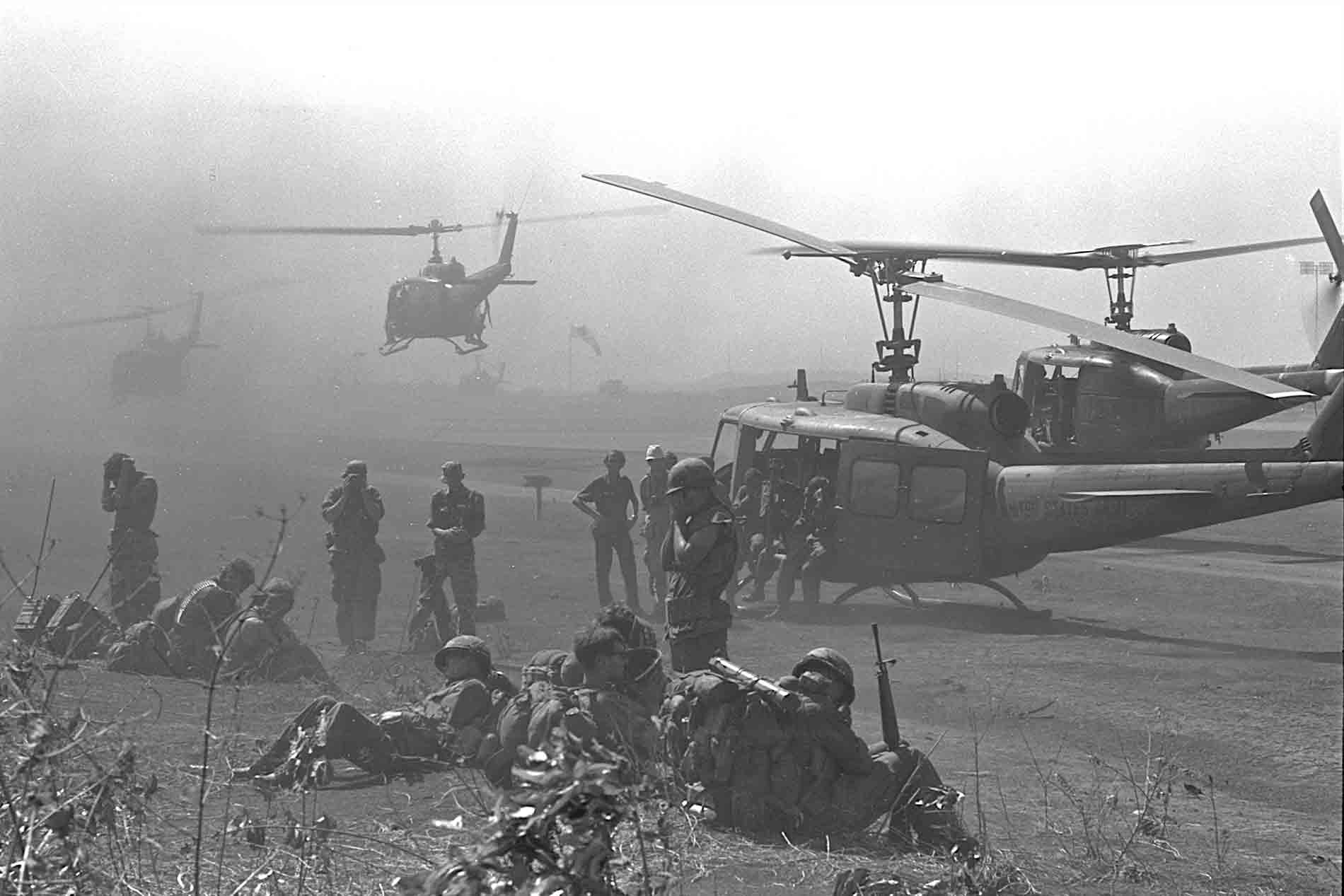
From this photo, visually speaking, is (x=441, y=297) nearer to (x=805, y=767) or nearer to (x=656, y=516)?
(x=656, y=516)

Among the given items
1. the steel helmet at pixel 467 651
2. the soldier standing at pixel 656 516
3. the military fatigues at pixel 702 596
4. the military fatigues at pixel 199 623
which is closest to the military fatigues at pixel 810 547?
the soldier standing at pixel 656 516

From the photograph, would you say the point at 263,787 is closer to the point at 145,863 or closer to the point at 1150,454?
the point at 145,863

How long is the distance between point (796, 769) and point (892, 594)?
25.6 ft

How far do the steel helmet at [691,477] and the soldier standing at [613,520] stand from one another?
584cm

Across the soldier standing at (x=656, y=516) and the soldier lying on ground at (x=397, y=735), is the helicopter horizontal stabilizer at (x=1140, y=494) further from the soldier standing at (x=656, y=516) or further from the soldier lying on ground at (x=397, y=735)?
the soldier lying on ground at (x=397, y=735)

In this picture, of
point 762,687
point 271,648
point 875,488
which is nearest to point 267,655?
point 271,648

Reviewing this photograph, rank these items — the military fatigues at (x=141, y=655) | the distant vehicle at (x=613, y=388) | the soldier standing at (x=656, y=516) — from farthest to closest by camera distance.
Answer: the distant vehicle at (x=613, y=388) < the soldier standing at (x=656, y=516) < the military fatigues at (x=141, y=655)

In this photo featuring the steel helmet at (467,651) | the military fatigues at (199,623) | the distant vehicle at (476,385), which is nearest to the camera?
the steel helmet at (467,651)

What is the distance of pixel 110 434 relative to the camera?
114ft

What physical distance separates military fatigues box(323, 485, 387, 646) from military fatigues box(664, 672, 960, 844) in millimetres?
6993

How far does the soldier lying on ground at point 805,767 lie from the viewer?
6.37 m


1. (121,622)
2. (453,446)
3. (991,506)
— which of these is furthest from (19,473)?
(991,506)

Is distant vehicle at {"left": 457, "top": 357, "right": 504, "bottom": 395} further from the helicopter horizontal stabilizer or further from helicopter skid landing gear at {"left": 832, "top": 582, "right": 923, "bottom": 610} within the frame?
the helicopter horizontal stabilizer

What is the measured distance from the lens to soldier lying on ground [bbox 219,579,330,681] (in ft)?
32.6
